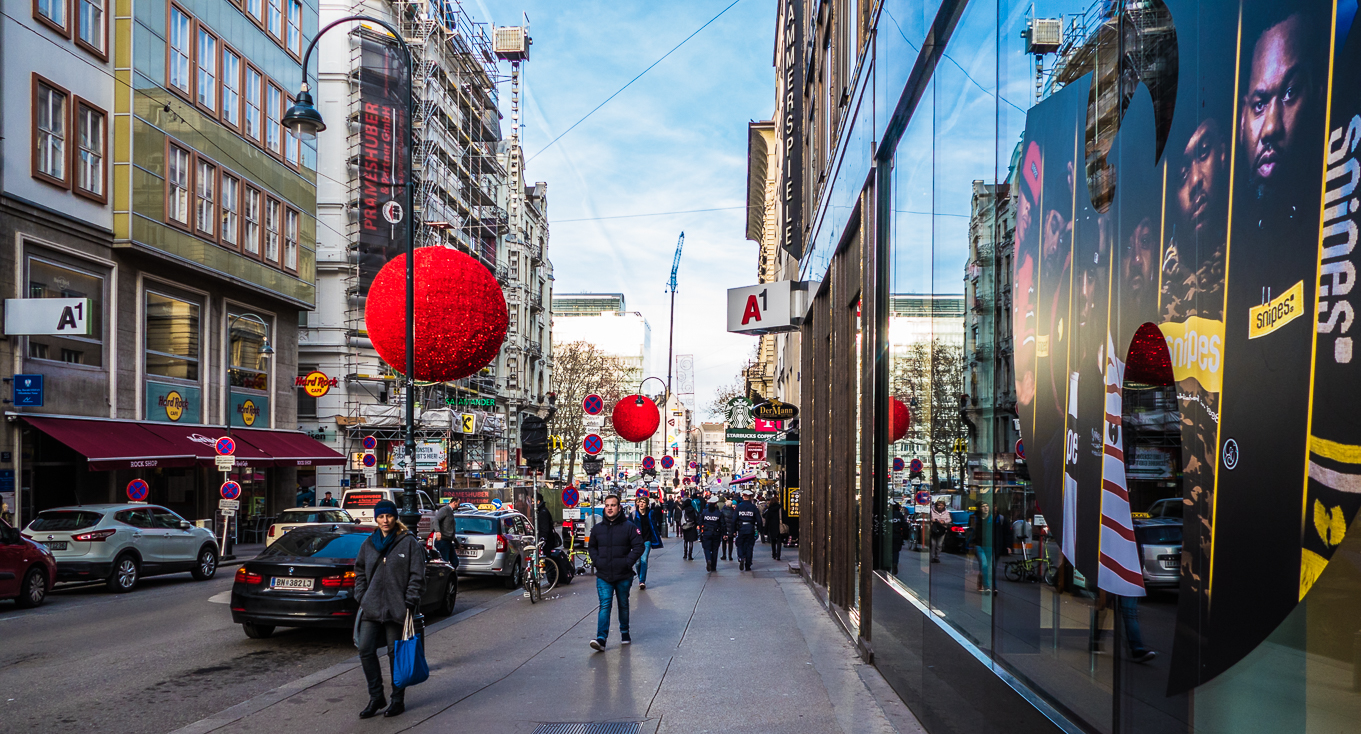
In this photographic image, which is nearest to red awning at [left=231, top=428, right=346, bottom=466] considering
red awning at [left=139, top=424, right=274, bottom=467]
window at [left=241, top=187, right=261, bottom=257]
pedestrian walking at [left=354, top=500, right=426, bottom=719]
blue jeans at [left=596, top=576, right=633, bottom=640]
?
red awning at [left=139, top=424, right=274, bottom=467]

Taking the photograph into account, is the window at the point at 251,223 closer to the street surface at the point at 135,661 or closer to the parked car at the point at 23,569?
the street surface at the point at 135,661

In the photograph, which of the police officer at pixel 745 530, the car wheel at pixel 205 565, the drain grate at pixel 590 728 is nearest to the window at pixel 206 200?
the car wheel at pixel 205 565

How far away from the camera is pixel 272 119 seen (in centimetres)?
3691

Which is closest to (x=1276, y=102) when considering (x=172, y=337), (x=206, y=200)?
(x=172, y=337)

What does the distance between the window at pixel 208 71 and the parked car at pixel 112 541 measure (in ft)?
52.6

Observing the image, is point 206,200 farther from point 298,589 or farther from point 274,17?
point 298,589

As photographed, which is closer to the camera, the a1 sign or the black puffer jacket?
the black puffer jacket

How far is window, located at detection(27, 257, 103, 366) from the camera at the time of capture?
25.2 m

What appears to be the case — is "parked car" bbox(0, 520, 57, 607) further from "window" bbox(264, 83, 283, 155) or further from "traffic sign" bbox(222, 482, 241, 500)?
"window" bbox(264, 83, 283, 155)

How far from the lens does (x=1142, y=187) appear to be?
386 cm

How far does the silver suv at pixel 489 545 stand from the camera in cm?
2019

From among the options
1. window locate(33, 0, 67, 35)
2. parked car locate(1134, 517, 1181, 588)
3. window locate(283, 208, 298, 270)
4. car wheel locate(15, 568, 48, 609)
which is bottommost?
car wheel locate(15, 568, 48, 609)

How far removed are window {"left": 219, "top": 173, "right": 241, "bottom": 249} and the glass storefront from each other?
29782 millimetres

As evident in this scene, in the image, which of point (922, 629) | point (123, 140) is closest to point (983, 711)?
point (922, 629)
